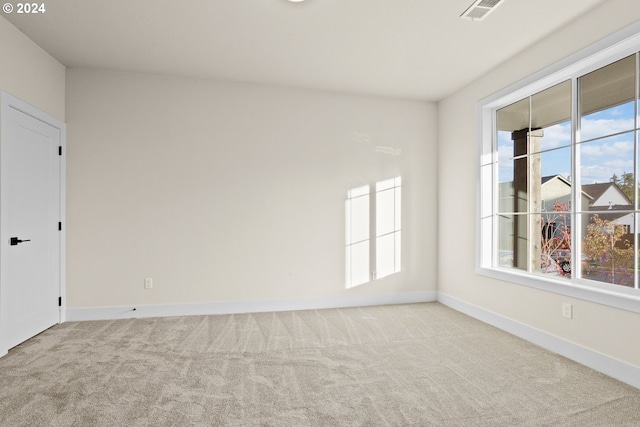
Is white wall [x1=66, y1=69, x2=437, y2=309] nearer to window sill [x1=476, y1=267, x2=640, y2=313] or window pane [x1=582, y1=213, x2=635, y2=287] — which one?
window sill [x1=476, y1=267, x2=640, y2=313]

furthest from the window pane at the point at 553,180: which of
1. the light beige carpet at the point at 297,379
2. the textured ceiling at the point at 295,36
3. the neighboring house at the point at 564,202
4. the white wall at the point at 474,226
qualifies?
the light beige carpet at the point at 297,379

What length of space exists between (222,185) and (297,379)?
2523mm

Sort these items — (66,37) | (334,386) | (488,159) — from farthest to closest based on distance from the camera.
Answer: (488,159), (66,37), (334,386)

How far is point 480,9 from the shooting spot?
2758mm

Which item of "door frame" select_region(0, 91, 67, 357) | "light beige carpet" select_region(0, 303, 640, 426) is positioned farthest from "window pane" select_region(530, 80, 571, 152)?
"door frame" select_region(0, 91, 67, 357)

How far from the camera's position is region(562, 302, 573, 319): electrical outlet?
117 inches

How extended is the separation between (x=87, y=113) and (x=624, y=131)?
5.05 metres

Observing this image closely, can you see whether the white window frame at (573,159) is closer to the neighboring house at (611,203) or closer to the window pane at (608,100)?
the window pane at (608,100)

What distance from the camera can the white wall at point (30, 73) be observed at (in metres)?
3.03

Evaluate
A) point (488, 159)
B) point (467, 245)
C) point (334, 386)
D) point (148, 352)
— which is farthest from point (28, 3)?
point (467, 245)

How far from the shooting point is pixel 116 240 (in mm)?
4039

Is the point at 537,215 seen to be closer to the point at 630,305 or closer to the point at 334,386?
the point at 630,305

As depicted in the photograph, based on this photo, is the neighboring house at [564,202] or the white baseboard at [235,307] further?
the white baseboard at [235,307]

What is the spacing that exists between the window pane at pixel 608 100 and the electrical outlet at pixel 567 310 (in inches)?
54.4
